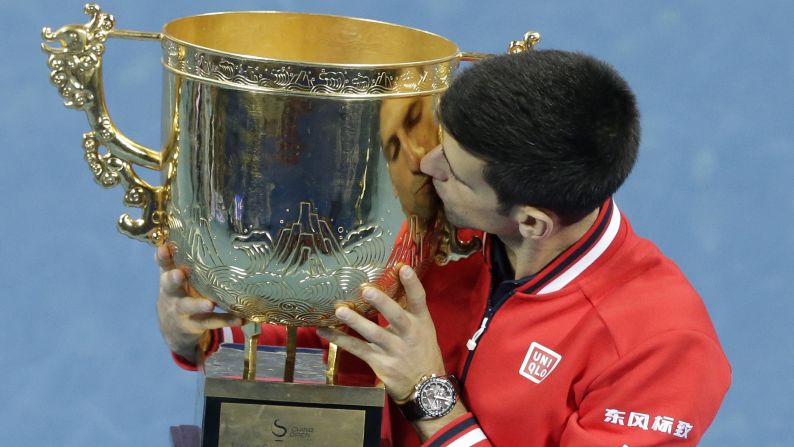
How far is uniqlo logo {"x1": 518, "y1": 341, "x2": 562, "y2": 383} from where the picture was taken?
1312mm

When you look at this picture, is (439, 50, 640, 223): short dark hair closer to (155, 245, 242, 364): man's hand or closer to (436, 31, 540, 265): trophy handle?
(436, 31, 540, 265): trophy handle

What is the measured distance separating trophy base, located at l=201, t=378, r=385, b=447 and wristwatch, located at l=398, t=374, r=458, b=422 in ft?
0.16

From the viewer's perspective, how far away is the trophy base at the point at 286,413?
1.36 metres

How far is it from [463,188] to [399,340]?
197 millimetres

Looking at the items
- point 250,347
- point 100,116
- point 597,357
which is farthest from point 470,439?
point 100,116

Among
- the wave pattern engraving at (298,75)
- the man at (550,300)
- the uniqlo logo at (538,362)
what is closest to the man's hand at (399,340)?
the man at (550,300)

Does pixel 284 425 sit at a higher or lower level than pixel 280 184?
lower

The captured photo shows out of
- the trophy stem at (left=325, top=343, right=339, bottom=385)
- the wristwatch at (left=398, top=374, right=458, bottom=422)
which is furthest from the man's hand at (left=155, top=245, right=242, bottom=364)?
the wristwatch at (left=398, top=374, right=458, bottom=422)

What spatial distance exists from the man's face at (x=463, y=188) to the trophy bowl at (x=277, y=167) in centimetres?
2

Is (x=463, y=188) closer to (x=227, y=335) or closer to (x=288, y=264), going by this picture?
(x=288, y=264)

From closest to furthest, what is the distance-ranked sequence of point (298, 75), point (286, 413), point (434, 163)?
point (298, 75) → point (434, 163) → point (286, 413)

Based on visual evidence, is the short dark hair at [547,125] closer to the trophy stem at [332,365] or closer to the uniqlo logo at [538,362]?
the uniqlo logo at [538,362]

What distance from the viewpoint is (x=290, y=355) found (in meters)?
1.41

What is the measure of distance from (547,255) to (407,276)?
0.57ft
